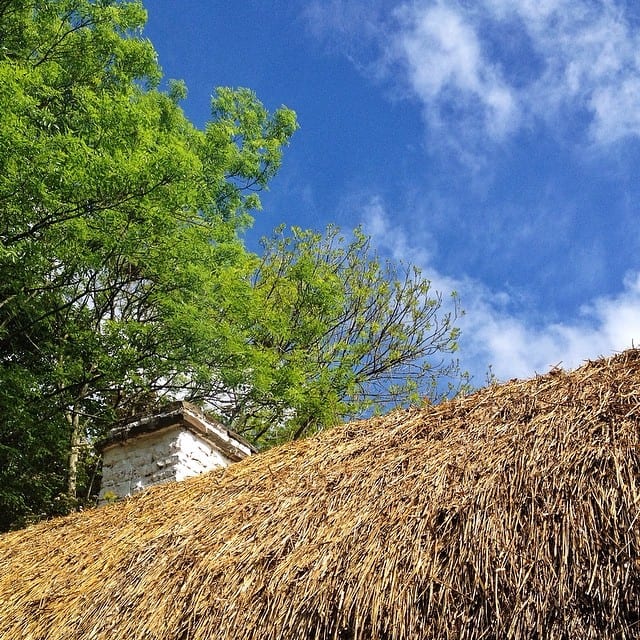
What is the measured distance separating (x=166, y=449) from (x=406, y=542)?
Answer: 378 cm

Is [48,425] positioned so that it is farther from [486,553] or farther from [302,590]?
[486,553]

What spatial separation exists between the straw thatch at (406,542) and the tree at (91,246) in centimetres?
419

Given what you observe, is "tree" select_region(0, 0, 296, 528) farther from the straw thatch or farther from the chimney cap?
the straw thatch

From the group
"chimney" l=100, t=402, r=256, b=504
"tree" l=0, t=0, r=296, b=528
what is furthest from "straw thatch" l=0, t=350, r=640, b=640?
"tree" l=0, t=0, r=296, b=528

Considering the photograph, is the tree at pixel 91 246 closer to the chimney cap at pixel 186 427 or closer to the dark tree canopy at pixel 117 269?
the dark tree canopy at pixel 117 269

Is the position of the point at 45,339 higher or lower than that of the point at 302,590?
higher

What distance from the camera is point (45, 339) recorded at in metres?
10.1

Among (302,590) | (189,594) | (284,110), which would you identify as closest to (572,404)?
(302,590)

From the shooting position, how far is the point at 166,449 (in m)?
6.08

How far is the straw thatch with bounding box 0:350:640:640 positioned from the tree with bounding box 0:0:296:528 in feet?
13.8

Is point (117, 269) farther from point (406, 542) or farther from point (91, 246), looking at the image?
point (406, 542)

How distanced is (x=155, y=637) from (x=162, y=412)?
10.5 feet

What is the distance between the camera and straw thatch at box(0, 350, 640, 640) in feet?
7.64

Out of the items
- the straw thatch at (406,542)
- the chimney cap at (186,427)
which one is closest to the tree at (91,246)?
the chimney cap at (186,427)
